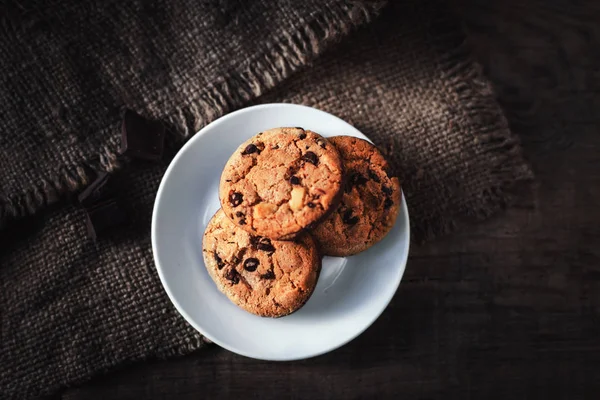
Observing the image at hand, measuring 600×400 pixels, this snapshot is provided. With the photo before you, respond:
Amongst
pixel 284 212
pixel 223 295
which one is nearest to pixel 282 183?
pixel 284 212

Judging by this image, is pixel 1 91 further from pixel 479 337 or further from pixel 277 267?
pixel 479 337

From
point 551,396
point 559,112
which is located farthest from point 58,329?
point 559,112

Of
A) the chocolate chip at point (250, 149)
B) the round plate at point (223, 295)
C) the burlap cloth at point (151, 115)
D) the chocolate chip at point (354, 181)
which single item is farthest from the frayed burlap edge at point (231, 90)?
the chocolate chip at point (354, 181)

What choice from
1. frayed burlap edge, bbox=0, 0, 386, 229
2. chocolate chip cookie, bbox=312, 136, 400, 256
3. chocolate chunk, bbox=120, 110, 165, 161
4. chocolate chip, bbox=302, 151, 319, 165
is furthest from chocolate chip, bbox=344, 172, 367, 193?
chocolate chunk, bbox=120, 110, 165, 161

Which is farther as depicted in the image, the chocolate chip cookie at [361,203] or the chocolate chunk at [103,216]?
the chocolate chunk at [103,216]

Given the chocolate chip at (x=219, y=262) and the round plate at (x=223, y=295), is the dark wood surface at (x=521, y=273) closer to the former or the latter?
the round plate at (x=223, y=295)
